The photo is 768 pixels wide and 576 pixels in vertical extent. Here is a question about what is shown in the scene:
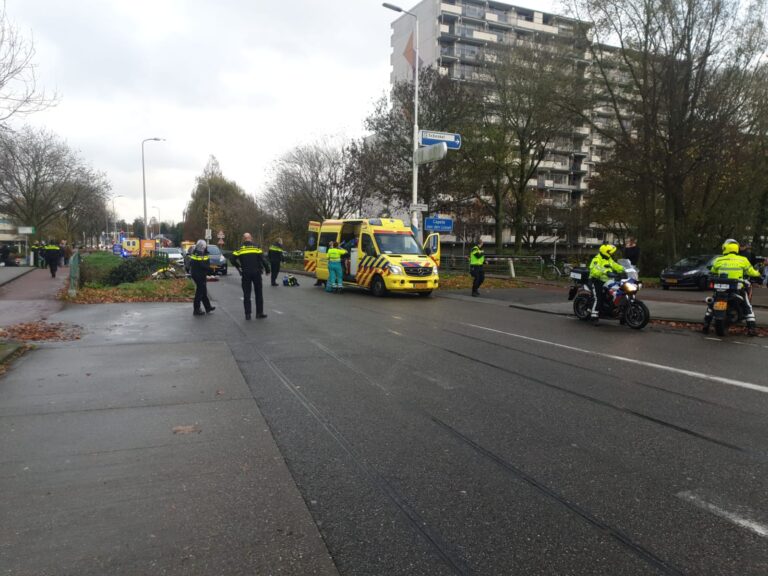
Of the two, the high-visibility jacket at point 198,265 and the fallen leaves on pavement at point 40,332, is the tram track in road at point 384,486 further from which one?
the high-visibility jacket at point 198,265

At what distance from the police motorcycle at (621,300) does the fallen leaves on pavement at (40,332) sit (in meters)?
9.78

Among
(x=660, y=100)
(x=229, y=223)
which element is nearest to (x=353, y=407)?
(x=660, y=100)

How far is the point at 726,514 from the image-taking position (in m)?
3.12

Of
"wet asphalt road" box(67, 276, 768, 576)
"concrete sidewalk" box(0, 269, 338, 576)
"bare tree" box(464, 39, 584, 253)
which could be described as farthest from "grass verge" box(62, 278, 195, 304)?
"bare tree" box(464, 39, 584, 253)

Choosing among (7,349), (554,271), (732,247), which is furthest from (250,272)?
(554,271)

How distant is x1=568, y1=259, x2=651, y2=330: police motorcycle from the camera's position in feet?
34.6

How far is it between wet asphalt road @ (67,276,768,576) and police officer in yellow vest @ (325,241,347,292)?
9.56 metres

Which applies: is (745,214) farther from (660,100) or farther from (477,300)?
(477,300)

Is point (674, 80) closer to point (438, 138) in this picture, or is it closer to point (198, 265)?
point (438, 138)

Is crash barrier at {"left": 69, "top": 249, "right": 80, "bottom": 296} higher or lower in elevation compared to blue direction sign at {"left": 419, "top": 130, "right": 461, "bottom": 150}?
lower

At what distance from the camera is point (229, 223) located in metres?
66.1

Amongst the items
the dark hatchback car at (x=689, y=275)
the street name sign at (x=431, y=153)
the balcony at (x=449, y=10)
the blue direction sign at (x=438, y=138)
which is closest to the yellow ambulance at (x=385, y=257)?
the street name sign at (x=431, y=153)

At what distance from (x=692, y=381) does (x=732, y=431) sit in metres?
1.84

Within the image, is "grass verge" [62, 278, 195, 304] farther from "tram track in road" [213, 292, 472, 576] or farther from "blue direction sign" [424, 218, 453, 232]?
"tram track in road" [213, 292, 472, 576]
